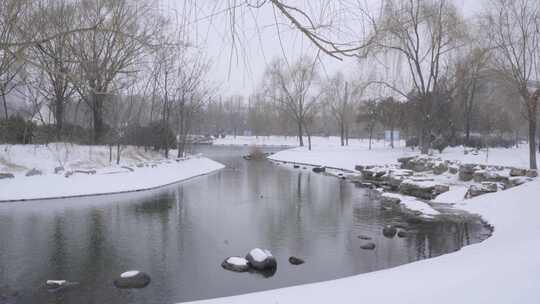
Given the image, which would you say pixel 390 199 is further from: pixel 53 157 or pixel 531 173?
pixel 53 157

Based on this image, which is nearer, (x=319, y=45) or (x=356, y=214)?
(x=319, y=45)

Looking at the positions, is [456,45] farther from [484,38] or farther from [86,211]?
[86,211]

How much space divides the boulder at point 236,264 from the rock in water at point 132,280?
1470 mm

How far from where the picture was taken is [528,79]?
15.9 m

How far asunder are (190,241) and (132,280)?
2.65 metres

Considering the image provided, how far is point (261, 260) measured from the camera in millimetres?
7125

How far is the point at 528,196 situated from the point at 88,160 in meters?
18.2

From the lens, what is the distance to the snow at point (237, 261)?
716 centimetres

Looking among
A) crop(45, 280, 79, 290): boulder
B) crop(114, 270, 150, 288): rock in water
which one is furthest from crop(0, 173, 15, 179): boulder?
crop(114, 270, 150, 288): rock in water

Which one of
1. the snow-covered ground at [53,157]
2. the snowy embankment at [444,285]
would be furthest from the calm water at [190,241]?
the snow-covered ground at [53,157]

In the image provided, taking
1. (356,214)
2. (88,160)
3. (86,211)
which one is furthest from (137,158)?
(356,214)

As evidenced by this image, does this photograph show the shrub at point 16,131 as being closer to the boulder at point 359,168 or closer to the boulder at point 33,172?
the boulder at point 33,172

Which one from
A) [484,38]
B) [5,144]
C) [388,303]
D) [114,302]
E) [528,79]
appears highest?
[484,38]

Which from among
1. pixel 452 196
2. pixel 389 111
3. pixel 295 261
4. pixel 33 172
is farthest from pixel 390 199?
pixel 389 111
